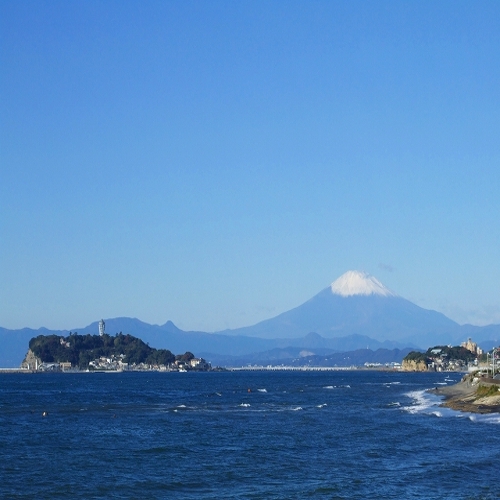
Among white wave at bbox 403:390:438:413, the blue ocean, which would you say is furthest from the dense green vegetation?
the blue ocean

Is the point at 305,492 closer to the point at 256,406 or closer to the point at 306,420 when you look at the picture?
the point at 306,420

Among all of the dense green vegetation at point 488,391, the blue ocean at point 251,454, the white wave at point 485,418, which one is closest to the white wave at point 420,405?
the blue ocean at point 251,454

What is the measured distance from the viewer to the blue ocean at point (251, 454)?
37.8 m

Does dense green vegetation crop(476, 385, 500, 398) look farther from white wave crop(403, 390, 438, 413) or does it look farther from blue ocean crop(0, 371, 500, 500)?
blue ocean crop(0, 371, 500, 500)

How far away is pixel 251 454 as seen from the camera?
1921 inches

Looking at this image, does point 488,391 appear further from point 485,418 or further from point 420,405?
point 485,418

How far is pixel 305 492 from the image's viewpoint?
1446 inches

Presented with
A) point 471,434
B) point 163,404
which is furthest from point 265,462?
point 163,404

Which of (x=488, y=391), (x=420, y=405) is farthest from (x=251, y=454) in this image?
(x=488, y=391)

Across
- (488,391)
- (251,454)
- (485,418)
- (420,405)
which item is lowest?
Answer: (420,405)

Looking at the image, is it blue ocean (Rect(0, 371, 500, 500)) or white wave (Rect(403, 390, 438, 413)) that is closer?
blue ocean (Rect(0, 371, 500, 500))

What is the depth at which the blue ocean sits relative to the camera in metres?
37.8

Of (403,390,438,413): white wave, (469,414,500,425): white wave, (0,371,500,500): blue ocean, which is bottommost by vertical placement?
(403,390,438,413): white wave

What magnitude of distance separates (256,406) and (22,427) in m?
29.6
